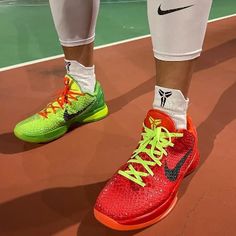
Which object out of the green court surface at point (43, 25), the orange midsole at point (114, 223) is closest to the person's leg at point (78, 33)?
the orange midsole at point (114, 223)

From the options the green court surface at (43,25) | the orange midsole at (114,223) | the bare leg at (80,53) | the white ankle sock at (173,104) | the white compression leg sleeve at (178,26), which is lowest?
the green court surface at (43,25)

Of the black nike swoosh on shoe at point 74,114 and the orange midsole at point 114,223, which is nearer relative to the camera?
the orange midsole at point 114,223

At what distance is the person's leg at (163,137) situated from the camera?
2.36ft

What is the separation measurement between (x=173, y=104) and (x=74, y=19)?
0.38m

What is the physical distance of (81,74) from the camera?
1.05 metres

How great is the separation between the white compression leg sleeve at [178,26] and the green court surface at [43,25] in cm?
104

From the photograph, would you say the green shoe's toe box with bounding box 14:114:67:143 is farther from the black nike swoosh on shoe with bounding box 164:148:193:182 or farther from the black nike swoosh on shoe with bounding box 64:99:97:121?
the black nike swoosh on shoe with bounding box 164:148:193:182

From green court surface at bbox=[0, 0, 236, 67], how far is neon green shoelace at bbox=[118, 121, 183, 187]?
3.28 ft

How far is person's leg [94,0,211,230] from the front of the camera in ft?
2.36

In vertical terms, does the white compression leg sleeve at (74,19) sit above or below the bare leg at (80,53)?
above

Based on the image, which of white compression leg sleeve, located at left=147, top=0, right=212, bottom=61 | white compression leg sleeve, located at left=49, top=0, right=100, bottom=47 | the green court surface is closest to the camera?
white compression leg sleeve, located at left=147, top=0, right=212, bottom=61

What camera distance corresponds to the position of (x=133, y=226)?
2.44 feet

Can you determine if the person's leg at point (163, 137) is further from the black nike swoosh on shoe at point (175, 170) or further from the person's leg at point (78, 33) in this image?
the person's leg at point (78, 33)

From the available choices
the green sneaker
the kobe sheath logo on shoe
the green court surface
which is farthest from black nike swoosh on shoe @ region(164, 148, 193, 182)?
the green court surface
